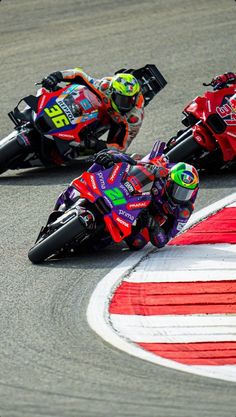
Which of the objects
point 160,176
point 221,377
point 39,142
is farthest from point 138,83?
point 221,377

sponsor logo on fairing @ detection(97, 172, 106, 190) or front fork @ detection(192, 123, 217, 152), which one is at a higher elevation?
sponsor logo on fairing @ detection(97, 172, 106, 190)

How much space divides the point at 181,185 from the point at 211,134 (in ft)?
9.51

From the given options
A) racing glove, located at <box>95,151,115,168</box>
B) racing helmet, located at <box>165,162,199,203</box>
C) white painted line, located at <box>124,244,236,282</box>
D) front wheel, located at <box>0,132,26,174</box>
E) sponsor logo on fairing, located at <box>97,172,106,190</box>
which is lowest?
white painted line, located at <box>124,244,236,282</box>

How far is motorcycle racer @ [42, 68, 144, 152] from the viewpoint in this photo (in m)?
14.6

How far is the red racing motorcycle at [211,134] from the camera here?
1437 cm

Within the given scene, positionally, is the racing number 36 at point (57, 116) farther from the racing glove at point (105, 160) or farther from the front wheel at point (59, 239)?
the front wheel at point (59, 239)

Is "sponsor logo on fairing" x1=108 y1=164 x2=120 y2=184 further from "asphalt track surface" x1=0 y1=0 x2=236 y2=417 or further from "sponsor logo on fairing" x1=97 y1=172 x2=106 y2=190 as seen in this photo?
"asphalt track surface" x1=0 y1=0 x2=236 y2=417

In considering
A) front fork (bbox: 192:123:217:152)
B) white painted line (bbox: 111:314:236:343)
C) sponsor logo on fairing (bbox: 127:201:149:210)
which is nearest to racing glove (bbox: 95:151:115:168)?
sponsor logo on fairing (bbox: 127:201:149:210)

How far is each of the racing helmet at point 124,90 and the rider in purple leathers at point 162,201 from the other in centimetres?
268

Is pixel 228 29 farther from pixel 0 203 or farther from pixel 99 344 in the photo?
pixel 99 344

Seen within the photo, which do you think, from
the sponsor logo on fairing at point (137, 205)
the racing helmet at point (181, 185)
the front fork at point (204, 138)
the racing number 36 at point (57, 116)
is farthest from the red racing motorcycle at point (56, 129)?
the sponsor logo on fairing at point (137, 205)

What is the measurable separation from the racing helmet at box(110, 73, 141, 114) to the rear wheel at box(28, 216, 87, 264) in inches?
142

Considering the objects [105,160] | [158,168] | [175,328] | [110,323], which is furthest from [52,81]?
[175,328]

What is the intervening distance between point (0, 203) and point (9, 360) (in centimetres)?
535
